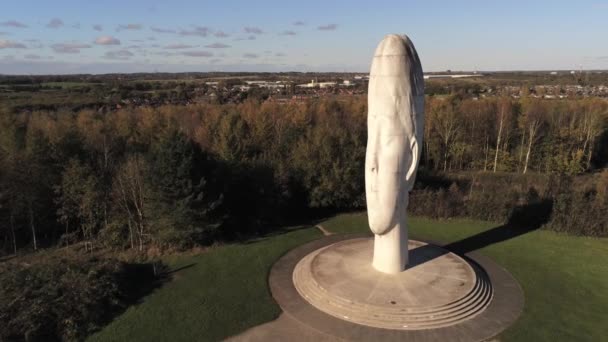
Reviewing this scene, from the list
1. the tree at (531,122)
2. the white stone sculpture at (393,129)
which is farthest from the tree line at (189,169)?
the white stone sculpture at (393,129)

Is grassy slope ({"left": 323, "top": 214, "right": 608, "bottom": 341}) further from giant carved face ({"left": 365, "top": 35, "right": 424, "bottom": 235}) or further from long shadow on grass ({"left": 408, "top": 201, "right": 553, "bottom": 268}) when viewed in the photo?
giant carved face ({"left": 365, "top": 35, "right": 424, "bottom": 235})

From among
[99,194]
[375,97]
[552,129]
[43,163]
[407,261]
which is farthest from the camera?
[552,129]

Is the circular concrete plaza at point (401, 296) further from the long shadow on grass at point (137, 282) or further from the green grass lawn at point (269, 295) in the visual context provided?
the long shadow on grass at point (137, 282)

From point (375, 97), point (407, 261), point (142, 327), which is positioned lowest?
point (142, 327)

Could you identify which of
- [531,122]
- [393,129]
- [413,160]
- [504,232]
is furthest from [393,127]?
[531,122]

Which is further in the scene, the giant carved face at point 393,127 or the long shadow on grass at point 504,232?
the long shadow on grass at point 504,232

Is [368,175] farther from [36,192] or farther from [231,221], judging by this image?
[36,192]

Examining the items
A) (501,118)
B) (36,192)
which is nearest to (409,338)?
(36,192)

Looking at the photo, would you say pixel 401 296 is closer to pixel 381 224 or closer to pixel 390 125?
pixel 381 224
